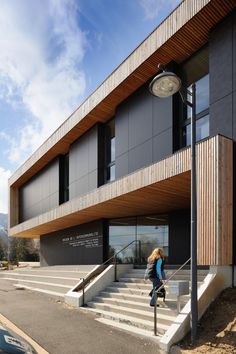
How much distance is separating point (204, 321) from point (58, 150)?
1784 cm

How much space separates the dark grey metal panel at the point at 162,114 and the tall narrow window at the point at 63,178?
1138 cm

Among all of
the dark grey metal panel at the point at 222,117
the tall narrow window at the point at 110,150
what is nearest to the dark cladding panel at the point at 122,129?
the tall narrow window at the point at 110,150

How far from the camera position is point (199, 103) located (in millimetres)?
13859

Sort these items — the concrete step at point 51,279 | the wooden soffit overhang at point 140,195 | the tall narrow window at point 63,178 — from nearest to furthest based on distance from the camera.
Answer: the wooden soffit overhang at point 140,195, the concrete step at point 51,279, the tall narrow window at point 63,178

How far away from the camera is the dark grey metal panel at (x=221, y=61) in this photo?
A: 11.8m

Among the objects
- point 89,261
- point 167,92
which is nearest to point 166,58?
point 167,92

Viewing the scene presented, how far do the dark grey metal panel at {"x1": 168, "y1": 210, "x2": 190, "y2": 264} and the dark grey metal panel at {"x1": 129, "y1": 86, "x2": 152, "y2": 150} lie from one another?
10.8 ft

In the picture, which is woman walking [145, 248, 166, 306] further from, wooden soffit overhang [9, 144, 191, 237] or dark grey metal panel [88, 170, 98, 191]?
dark grey metal panel [88, 170, 98, 191]

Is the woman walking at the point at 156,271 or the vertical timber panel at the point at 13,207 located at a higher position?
the vertical timber panel at the point at 13,207

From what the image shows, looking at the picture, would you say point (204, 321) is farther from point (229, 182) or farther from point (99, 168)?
point (99, 168)

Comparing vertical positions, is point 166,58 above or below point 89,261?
above

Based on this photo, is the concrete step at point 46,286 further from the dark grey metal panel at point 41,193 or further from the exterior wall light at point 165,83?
the exterior wall light at point 165,83

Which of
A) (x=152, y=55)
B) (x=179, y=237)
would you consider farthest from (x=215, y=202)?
(x=152, y=55)

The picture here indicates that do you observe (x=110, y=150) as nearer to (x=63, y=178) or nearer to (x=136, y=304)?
(x=63, y=178)
